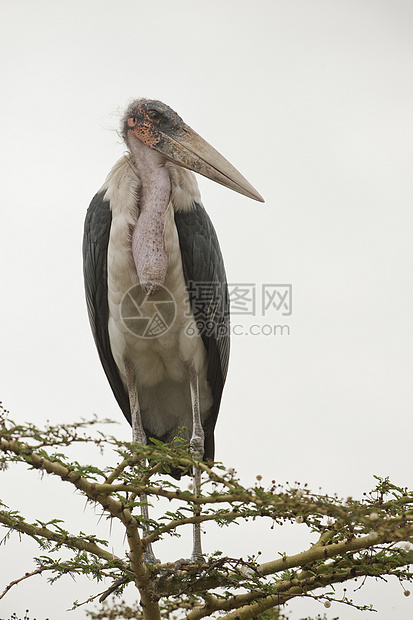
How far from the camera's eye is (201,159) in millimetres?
4691

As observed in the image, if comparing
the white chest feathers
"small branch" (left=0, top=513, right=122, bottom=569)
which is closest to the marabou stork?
the white chest feathers

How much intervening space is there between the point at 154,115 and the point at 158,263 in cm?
104

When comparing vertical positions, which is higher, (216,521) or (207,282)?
(207,282)

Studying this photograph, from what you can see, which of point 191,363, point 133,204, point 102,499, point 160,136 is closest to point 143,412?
point 191,363

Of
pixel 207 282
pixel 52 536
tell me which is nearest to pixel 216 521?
pixel 52 536

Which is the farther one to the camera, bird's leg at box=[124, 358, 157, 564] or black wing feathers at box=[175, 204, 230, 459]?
bird's leg at box=[124, 358, 157, 564]

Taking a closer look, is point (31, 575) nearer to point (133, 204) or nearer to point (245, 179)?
point (133, 204)

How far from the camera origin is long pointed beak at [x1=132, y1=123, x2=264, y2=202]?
4.68 metres

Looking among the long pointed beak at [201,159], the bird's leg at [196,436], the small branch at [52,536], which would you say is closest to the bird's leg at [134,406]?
the bird's leg at [196,436]

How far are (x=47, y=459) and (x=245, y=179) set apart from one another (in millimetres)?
2592

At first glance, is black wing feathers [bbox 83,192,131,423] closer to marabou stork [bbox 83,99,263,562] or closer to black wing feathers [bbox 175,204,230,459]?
marabou stork [bbox 83,99,263,562]

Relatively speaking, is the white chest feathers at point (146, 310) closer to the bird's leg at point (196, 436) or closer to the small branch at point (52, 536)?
the bird's leg at point (196, 436)

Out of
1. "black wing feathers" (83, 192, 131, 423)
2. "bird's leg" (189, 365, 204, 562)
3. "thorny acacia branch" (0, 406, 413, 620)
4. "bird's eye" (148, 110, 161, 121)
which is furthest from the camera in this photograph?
"bird's eye" (148, 110, 161, 121)

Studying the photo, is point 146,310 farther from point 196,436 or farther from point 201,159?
point 201,159
